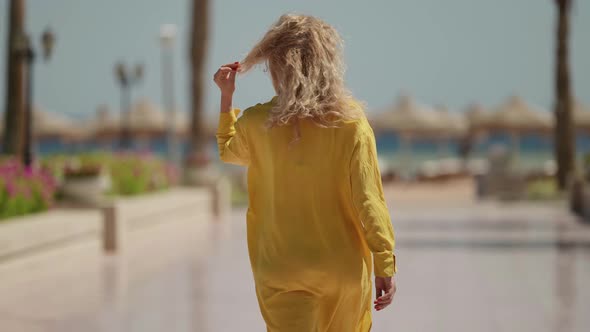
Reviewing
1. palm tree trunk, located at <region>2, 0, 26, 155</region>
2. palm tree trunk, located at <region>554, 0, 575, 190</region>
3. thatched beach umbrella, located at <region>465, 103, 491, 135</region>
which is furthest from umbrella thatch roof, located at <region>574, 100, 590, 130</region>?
palm tree trunk, located at <region>2, 0, 26, 155</region>

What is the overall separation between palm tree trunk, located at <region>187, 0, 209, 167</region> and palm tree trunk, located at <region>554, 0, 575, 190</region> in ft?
28.4

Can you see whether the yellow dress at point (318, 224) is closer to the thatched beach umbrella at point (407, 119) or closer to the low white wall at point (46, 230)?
the low white wall at point (46, 230)

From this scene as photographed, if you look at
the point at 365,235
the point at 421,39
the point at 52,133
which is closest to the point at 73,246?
the point at 365,235

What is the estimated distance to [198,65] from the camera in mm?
24281

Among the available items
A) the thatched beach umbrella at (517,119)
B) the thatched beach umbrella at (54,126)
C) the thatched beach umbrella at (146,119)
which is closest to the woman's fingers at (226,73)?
the thatched beach umbrella at (517,119)

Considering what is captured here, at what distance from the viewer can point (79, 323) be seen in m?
7.38

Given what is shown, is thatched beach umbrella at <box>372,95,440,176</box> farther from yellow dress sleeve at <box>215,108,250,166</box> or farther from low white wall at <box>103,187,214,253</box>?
yellow dress sleeve at <box>215,108,250,166</box>

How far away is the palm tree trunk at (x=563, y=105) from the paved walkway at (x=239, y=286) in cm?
824

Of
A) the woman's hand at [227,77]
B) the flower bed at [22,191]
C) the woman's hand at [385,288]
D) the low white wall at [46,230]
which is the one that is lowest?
the low white wall at [46,230]

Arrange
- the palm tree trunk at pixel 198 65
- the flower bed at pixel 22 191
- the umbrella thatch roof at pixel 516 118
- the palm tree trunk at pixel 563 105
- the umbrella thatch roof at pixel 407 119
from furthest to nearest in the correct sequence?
the umbrella thatch roof at pixel 407 119
the umbrella thatch roof at pixel 516 118
the palm tree trunk at pixel 198 65
the palm tree trunk at pixel 563 105
the flower bed at pixel 22 191

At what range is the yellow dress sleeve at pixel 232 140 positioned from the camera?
3213 millimetres

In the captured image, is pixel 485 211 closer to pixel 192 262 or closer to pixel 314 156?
pixel 192 262

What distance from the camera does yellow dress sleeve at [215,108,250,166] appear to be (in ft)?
10.5

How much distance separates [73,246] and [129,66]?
79.4 ft
